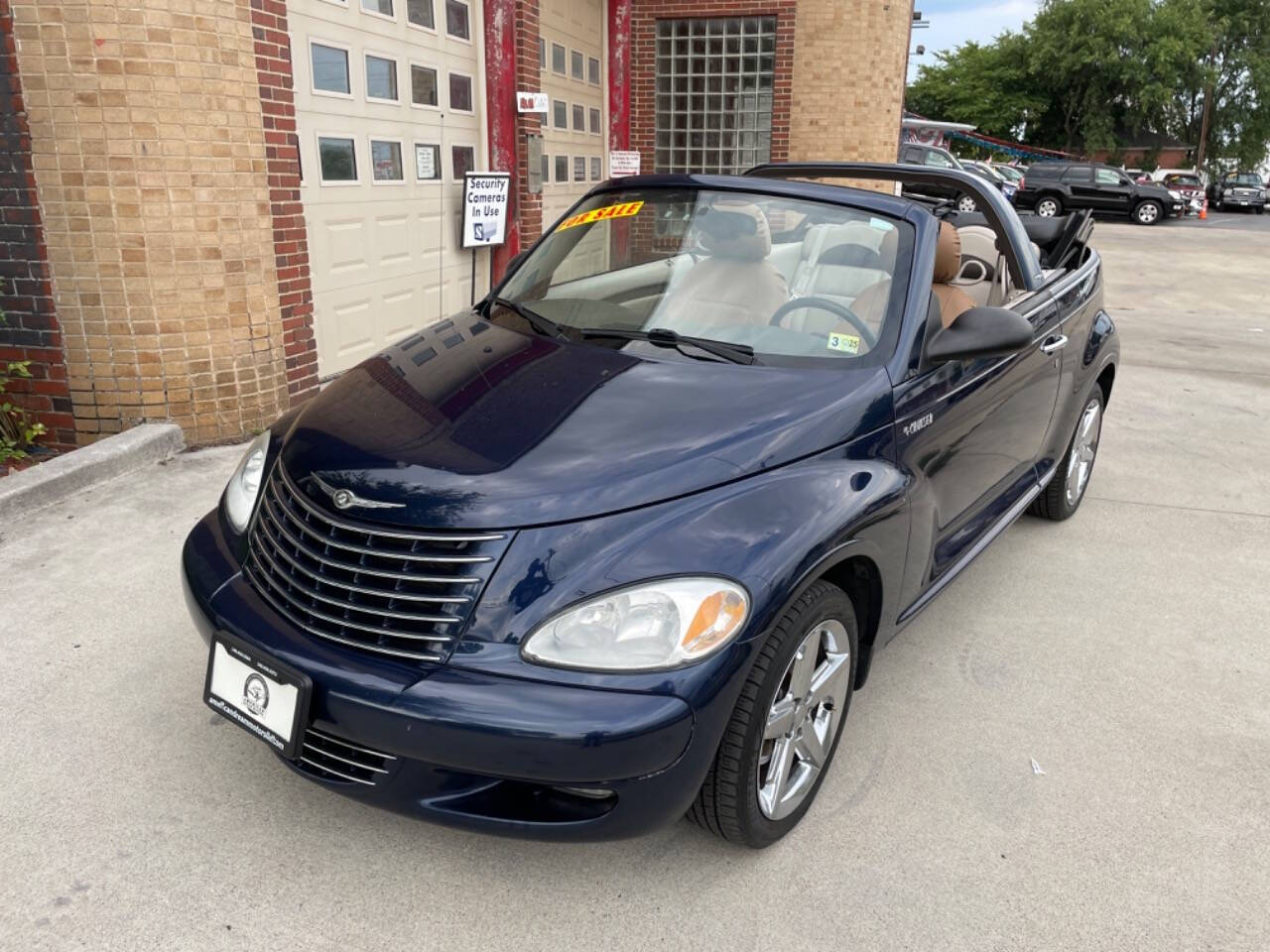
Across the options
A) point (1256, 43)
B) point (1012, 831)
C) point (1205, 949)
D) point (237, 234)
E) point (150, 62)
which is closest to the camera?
point (1205, 949)

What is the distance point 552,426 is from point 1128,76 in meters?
51.6

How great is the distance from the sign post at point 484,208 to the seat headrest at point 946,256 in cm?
500

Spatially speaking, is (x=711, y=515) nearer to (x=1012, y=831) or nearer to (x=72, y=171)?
(x=1012, y=831)

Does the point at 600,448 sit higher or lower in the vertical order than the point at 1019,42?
lower

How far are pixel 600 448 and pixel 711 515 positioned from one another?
1.10 ft

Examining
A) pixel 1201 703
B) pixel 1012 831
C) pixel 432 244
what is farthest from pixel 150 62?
pixel 1201 703

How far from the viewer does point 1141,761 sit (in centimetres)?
301

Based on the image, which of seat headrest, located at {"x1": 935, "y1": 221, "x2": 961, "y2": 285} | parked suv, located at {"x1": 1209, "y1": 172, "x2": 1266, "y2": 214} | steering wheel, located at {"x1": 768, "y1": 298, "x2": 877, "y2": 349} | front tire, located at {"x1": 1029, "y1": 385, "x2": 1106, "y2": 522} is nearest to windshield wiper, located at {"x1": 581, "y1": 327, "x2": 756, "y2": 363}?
steering wheel, located at {"x1": 768, "y1": 298, "x2": 877, "y2": 349}

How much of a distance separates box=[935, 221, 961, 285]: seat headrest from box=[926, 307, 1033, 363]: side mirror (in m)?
0.32

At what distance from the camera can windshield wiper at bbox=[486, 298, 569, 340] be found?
3131 millimetres

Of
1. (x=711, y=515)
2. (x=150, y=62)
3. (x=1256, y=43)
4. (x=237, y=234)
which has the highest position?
(x=1256, y=43)

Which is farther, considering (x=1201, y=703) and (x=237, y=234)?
(x=237, y=234)

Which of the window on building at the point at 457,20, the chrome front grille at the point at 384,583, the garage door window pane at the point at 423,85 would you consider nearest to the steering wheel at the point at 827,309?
the chrome front grille at the point at 384,583

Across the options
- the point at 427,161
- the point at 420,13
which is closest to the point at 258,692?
the point at 427,161
